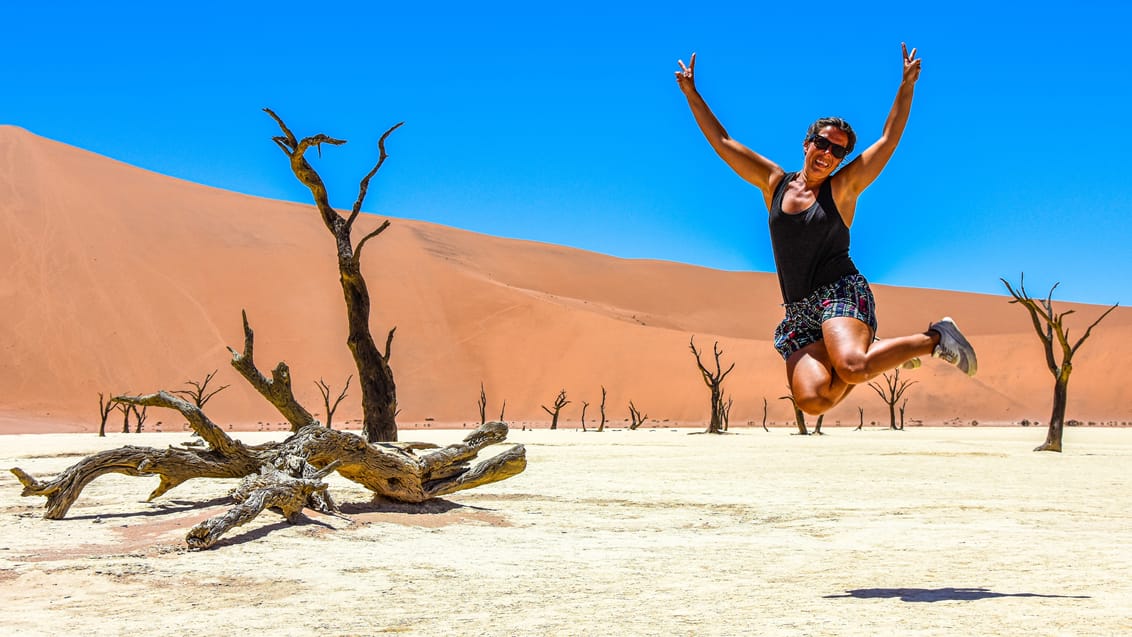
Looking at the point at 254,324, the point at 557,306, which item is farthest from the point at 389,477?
the point at 557,306

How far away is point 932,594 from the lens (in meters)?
6.37

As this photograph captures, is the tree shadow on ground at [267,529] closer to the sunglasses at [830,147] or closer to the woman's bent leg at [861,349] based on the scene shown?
the woman's bent leg at [861,349]

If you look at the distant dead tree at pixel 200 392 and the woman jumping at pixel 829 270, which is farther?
the distant dead tree at pixel 200 392

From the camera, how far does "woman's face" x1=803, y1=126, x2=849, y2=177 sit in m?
6.00

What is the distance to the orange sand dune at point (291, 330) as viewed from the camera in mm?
58344

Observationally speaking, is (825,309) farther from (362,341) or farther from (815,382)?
(362,341)

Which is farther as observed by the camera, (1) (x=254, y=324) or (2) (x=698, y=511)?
(1) (x=254, y=324)

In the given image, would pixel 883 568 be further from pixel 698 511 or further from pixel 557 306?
pixel 557 306

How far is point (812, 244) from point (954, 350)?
93 cm

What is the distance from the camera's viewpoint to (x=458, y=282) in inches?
3278

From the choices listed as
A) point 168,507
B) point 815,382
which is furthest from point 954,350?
point 168,507

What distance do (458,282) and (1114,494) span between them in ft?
236

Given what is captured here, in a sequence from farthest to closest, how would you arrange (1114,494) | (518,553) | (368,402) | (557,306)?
1. (557,306)
2. (368,402)
3. (1114,494)
4. (518,553)

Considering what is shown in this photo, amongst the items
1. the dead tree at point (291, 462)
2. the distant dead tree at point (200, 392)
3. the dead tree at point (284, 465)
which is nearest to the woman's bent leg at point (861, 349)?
the dead tree at point (284, 465)
